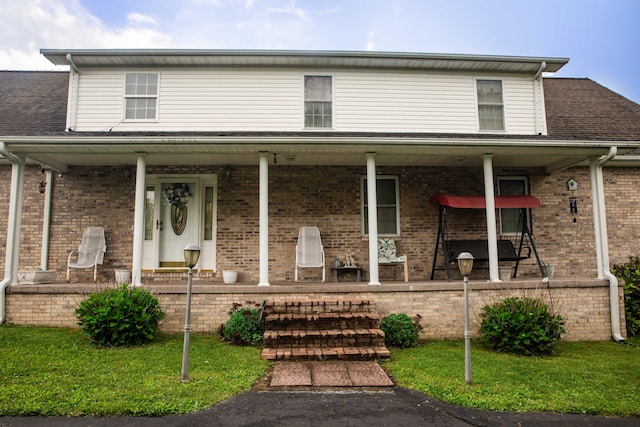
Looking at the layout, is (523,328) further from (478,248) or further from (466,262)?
(478,248)

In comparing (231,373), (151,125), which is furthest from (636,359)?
(151,125)

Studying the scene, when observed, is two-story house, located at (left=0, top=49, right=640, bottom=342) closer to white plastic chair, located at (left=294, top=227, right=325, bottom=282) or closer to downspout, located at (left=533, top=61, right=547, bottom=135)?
downspout, located at (left=533, top=61, right=547, bottom=135)

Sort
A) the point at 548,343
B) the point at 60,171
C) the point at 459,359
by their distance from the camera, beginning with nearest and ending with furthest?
the point at 459,359 → the point at 548,343 → the point at 60,171

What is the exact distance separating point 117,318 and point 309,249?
3.69 metres

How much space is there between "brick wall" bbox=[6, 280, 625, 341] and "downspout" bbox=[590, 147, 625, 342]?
726 millimetres

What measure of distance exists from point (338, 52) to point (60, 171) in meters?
6.23

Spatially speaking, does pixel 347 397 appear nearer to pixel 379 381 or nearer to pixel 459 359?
pixel 379 381

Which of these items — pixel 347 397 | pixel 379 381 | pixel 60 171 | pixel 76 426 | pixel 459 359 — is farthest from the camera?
pixel 60 171

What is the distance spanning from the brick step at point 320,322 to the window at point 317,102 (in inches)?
169

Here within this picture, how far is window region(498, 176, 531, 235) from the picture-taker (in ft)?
30.3

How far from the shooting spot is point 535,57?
895 centimetres

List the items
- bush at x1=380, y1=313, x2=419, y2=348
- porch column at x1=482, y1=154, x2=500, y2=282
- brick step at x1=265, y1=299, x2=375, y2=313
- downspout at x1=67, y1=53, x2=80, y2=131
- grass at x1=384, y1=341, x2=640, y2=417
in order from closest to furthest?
1. grass at x1=384, y1=341, x2=640, y2=417
2. bush at x1=380, y1=313, x2=419, y2=348
3. brick step at x1=265, y1=299, x2=375, y2=313
4. porch column at x1=482, y1=154, x2=500, y2=282
5. downspout at x1=67, y1=53, x2=80, y2=131

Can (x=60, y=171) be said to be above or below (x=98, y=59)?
below

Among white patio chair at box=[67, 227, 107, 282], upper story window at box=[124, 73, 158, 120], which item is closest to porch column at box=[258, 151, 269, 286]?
upper story window at box=[124, 73, 158, 120]
